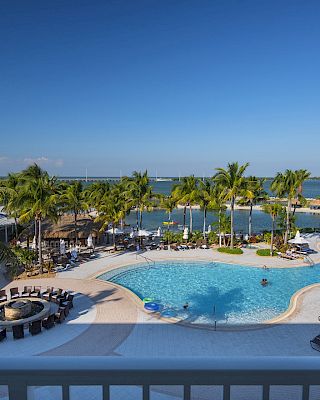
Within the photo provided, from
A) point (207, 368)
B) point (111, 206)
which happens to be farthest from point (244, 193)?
point (207, 368)

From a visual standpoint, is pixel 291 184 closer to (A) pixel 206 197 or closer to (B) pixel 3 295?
(A) pixel 206 197

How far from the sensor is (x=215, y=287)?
797 inches

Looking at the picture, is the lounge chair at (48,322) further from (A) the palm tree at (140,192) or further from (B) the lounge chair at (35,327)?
(A) the palm tree at (140,192)

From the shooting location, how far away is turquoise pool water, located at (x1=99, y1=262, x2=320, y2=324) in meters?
16.1

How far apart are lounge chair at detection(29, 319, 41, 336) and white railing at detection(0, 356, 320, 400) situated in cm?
1300

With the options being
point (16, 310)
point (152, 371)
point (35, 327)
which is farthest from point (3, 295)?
point (152, 371)

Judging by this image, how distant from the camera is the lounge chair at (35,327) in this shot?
1295 centimetres

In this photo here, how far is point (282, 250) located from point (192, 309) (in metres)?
14.8

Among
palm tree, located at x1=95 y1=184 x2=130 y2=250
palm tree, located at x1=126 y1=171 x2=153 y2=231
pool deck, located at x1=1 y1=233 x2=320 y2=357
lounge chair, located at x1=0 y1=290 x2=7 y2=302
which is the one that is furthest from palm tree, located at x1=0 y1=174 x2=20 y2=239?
palm tree, located at x1=126 y1=171 x2=153 y2=231

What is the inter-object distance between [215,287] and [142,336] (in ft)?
28.1

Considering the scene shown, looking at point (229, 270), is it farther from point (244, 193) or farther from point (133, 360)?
point (133, 360)

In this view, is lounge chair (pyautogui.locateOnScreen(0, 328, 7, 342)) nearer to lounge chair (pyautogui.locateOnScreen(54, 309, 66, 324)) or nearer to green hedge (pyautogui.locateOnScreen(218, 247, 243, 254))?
lounge chair (pyautogui.locateOnScreen(54, 309, 66, 324))

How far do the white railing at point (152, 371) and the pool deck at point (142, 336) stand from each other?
1031 cm

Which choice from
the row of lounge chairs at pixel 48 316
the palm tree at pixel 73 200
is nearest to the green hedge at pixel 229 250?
the palm tree at pixel 73 200
